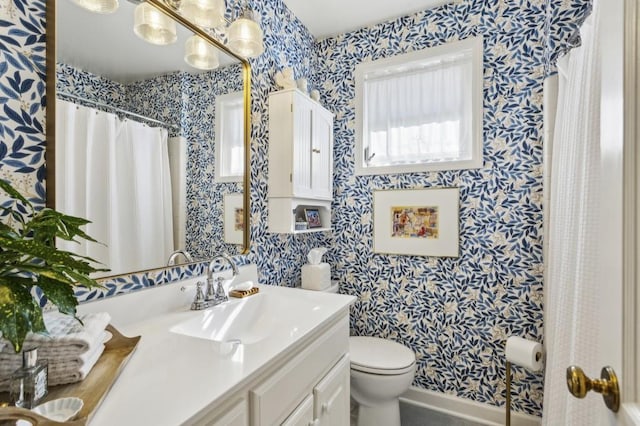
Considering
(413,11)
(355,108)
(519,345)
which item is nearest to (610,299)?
(519,345)

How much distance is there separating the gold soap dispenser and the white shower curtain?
1.41 m

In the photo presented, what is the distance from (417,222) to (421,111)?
0.74m

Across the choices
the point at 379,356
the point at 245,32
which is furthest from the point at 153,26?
the point at 379,356

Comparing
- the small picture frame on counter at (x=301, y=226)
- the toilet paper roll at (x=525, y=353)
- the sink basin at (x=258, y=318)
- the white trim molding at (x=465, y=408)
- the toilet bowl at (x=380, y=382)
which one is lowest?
the white trim molding at (x=465, y=408)

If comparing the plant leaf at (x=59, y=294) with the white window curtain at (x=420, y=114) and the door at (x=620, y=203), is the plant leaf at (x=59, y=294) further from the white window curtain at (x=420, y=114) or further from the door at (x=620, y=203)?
the white window curtain at (x=420, y=114)

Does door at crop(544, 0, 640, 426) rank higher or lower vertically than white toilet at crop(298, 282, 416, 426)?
higher

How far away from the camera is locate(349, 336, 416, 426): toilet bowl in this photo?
1565 millimetres

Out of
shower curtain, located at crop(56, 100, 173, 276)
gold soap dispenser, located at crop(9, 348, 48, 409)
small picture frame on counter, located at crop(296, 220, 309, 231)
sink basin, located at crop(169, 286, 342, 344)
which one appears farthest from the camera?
small picture frame on counter, located at crop(296, 220, 309, 231)

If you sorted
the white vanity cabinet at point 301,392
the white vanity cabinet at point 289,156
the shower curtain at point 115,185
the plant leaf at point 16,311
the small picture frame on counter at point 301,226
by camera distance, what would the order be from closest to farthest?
the plant leaf at point 16,311 → the white vanity cabinet at point 301,392 → the shower curtain at point 115,185 → the white vanity cabinet at point 289,156 → the small picture frame on counter at point 301,226

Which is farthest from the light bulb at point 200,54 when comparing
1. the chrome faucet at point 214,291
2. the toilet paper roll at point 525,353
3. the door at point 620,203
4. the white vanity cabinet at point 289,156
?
the toilet paper roll at point 525,353

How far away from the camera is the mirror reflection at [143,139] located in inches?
35.8

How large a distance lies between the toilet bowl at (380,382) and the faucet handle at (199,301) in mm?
879

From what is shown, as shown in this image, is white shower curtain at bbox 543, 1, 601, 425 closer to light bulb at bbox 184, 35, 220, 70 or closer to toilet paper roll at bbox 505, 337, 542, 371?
toilet paper roll at bbox 505, 337, 542, 371

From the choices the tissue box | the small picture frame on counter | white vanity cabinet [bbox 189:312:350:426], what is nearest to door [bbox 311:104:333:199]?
the small picture frame on counter
